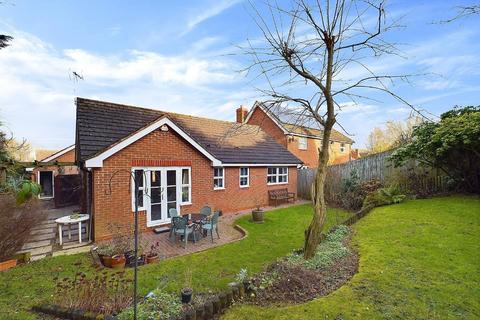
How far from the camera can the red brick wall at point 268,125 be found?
26.4m

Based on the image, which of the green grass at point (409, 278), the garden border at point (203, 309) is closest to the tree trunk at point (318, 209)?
the green grass at point (409, 278)

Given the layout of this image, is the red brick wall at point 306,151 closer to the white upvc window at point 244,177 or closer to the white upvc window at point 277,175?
the white upvc window at point 277,175

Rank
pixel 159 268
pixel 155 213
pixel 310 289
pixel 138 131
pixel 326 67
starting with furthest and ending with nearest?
pixel 155 213 < pixel 138 131 < pixel 159 268 < pixel 326 67 < pixel 310 289

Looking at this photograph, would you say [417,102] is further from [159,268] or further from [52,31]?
[52,31]

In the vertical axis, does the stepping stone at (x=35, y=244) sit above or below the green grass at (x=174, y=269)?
above

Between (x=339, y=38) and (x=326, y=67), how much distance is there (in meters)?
0.66

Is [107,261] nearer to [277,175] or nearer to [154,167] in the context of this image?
[154,167]

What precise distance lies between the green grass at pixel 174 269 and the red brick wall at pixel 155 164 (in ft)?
7.17

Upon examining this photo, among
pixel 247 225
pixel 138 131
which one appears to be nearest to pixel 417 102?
pixel 247 225

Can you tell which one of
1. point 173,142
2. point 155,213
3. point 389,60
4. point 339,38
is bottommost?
point 155,213

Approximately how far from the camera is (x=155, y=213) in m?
11.5

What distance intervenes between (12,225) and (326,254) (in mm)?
8528

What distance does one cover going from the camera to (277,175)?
61.7 ft

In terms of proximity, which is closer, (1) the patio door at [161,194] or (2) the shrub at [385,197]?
(1) the patio door at [161,194]
